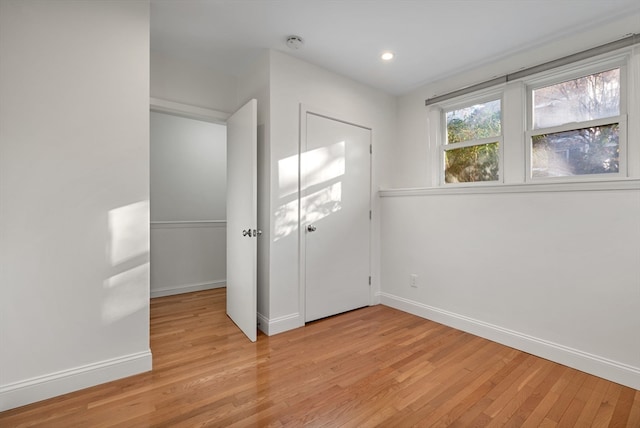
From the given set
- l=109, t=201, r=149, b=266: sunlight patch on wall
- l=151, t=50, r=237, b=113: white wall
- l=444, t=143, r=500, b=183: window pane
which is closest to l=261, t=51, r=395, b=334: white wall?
l=151, t=50, r=237, b=113: white wall

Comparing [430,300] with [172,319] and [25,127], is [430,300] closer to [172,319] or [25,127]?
[172,319]

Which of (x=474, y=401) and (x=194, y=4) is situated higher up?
(x=194, y=4)

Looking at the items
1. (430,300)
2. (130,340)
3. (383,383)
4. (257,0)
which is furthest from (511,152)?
(130,340)

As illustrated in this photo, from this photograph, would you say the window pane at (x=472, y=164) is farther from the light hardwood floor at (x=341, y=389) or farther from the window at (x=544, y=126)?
the light hardwood floor at (x=341, y=389)

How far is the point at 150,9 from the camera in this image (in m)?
2.14

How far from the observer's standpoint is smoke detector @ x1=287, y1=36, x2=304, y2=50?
8.05ft

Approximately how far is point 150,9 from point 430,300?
3477mm

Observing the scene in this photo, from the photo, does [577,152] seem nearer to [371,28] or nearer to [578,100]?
[578,100]

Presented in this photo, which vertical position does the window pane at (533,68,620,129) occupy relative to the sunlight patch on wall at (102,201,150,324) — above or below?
above

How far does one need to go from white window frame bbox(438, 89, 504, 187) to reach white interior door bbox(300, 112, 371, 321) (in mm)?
813

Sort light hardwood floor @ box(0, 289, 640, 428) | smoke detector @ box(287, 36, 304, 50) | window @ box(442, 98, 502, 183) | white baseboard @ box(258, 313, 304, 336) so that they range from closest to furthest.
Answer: light hardwood floor @ box(0, 289, 640, 428) < smoke detector @ box(287, 36, 304, 50) < white baseboard @ box(258, 313, 304, 336) < window @ box(442, 98, 502, 183)

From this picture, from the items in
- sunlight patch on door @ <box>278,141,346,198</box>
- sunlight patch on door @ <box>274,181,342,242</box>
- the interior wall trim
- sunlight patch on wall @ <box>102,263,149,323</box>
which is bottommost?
sunlight patch on wall @ <box>102,263,149,323</box>

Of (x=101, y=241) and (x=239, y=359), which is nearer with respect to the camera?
(x=101, y=241)

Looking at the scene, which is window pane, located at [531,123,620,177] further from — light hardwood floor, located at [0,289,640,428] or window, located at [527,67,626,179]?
light hardwood floor, located at [0,289,640,428]
